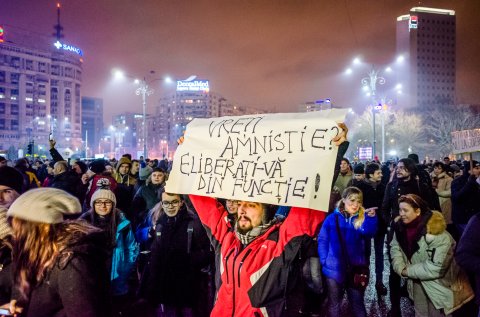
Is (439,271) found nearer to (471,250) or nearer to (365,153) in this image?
(471,250)

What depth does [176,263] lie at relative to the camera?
15.4ft

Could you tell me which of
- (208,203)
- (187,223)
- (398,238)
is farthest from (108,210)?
(398,238)

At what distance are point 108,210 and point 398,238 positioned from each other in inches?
138

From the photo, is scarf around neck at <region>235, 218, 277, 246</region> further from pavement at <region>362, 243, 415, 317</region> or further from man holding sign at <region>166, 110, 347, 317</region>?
pavement at <region>362, 243, 415, 317</region>

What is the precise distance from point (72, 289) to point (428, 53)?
165348mm

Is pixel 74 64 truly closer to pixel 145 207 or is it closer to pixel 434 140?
pixel 434 140

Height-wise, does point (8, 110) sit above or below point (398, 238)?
above

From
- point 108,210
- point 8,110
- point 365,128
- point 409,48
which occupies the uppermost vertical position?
point 409,48

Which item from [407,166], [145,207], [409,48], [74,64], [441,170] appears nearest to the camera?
[407,166]

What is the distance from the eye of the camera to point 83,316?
2.39 m

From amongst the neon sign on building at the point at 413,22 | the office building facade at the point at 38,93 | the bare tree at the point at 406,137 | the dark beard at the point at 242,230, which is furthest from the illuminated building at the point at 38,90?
the neon sign on building at the point at 413,22

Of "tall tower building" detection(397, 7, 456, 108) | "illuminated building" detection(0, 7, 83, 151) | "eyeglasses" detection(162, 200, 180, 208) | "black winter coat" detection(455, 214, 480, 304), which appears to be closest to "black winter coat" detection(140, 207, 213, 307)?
"eyeglasses" detection(162, 200, 180, 208)

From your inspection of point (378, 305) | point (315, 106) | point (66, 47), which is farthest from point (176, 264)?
point (66, 47)

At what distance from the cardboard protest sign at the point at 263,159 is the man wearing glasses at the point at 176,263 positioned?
49.3 inches
